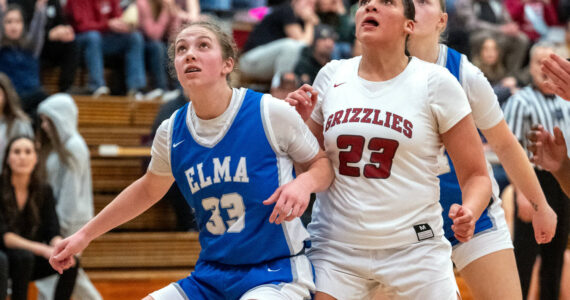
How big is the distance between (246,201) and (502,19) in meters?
8.76

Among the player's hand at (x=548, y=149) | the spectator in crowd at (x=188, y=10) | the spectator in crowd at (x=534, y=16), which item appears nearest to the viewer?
the player's hand at (x=548, y=149)

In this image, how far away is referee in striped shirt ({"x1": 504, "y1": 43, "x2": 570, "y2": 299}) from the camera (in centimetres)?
524

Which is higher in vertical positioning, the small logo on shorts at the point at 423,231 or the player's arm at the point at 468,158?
the player's arm at the point at 468,158

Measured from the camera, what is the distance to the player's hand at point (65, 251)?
9.76 feet

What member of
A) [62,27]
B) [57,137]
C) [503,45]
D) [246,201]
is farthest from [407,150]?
[503,45]

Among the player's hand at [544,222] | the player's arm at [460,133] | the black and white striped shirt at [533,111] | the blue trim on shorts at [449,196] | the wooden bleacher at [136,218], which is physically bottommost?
the wooden bleacher at [136,218]

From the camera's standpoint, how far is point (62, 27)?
8500mm

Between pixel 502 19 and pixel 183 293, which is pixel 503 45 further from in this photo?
pixel 183 293

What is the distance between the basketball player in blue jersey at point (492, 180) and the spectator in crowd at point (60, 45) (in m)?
6.05

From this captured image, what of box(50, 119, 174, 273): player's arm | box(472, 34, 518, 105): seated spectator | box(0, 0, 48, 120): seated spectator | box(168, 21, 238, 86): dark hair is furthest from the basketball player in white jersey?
box(472, 34, 518, 105): seated spectator

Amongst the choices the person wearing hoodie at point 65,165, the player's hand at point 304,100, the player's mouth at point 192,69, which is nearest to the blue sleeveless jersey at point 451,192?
the player's hand at point 304,100

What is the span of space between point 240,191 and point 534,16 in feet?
29.4

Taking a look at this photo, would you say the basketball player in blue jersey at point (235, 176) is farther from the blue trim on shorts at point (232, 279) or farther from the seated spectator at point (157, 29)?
the seated spectator at point (157, 29)

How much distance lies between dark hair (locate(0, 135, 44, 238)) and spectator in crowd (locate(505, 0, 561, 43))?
23.9 feet
